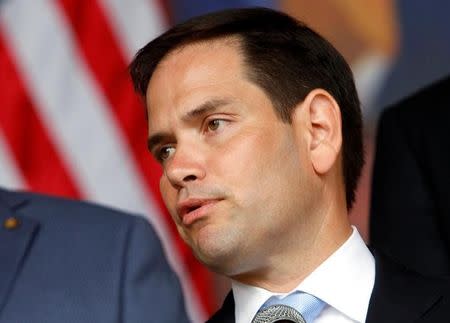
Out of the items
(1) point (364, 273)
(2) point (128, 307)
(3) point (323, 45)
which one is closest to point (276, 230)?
(1) point (364, 273)

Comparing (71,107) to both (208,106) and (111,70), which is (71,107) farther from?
(208,106)

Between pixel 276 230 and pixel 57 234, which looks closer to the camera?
pixel 276 230

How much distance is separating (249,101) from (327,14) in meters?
1.16

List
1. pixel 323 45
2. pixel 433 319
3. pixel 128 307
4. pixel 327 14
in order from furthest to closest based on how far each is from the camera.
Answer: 1. pixel 327 14
2. pixel 128 307
3. pixel 323 45
4. pixel 433 319

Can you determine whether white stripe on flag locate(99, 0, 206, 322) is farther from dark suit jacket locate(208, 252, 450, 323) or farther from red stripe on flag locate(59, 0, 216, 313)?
dark suit jacket locate(208, 252, 450, 323)

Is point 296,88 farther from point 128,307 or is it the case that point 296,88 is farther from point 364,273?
point 128,307

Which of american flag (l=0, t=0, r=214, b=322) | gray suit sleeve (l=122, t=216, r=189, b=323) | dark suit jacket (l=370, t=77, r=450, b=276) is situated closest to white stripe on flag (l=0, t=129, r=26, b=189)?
american flag (l=0, t=0, r=214, b=322)

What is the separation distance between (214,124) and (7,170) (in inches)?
48.0

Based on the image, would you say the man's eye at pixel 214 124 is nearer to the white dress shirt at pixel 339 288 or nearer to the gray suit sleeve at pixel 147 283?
the white dress shirt at pixel 339 288

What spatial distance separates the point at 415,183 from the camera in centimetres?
203

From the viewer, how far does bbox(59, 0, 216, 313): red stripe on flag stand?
2705 millimetres

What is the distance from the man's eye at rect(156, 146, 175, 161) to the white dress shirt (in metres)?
0.16

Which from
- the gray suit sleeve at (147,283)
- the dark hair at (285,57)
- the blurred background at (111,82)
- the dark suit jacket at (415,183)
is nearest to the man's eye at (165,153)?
the dark hair at (285,57)

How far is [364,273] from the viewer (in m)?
1.54
